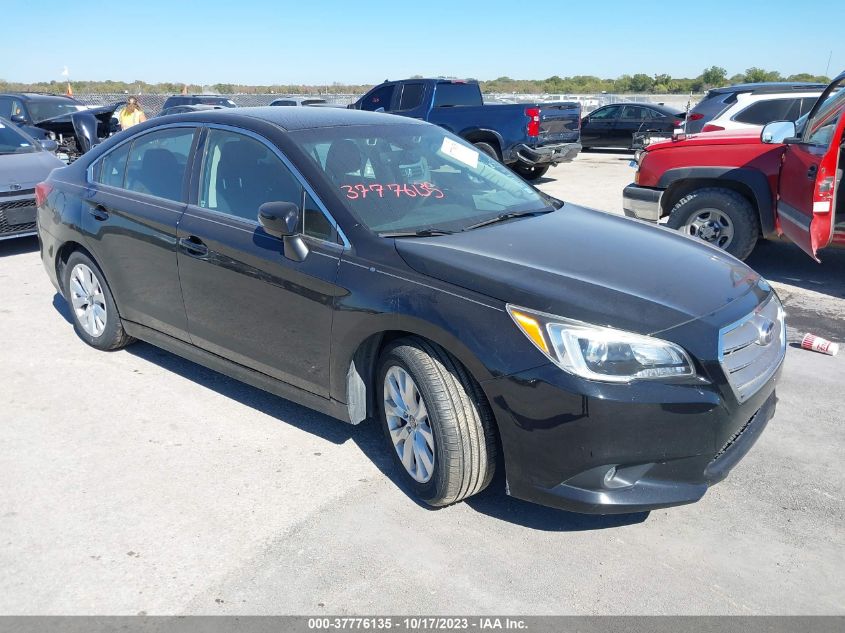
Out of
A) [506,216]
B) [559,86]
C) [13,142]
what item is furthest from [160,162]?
[559,86]

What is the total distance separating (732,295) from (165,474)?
278cm

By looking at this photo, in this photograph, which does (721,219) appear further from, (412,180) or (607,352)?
(607,352)

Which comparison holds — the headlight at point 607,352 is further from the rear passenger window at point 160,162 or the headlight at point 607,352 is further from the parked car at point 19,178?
the parked car at point 19,178

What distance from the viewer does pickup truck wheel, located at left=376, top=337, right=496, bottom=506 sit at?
10.1 ft

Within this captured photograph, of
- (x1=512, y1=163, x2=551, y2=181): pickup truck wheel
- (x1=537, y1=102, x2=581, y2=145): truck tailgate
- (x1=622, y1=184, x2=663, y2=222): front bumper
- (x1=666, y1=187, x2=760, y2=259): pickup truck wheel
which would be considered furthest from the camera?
(x1=512, y1=163, x2=551, y2=181): pickup truck wheel

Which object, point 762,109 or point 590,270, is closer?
point 590,270

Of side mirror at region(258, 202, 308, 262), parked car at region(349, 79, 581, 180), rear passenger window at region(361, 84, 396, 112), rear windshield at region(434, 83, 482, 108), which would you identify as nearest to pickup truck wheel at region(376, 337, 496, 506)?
side mirror at region(258, 202, 308, 262)

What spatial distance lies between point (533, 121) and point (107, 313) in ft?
31.4

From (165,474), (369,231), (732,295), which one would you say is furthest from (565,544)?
(165,474)

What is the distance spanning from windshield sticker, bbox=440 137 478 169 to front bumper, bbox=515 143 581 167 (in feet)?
28.2

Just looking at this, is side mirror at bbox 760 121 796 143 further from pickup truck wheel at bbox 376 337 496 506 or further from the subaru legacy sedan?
pickup truck wheel at bbox 376 337 496 506

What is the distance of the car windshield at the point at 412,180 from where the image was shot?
3.73 metres

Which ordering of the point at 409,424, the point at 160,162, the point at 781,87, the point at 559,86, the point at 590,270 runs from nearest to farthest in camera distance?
the point at 590,270
the point at 409,424
the point at 160,162
the point at 781,87
the point at 559,86

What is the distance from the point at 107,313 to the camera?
16.6 ft
